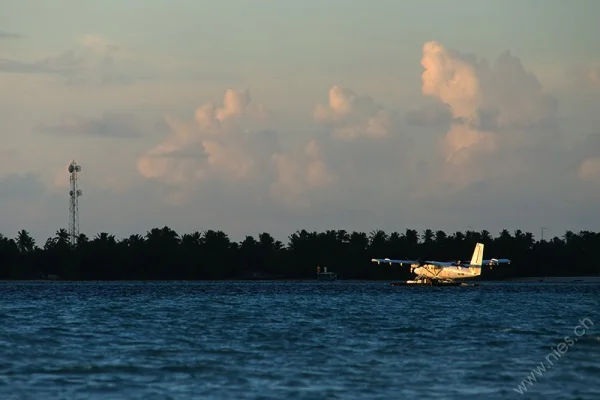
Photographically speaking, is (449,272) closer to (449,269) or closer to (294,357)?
(449,269)

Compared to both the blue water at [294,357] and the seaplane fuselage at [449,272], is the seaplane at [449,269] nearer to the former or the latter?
the seaplane fuselage at [449,272]

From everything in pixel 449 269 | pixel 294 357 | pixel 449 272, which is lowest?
pixel 294 357

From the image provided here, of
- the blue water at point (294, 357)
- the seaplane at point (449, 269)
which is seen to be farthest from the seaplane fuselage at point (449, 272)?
the blue water at point (294, 357)

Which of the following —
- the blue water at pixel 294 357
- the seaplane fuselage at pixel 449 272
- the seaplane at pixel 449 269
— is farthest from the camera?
the seaplane fuselage at pixel 449 272

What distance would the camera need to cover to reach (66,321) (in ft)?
261

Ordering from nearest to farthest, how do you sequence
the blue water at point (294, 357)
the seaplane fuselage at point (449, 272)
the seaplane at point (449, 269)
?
the blue water at point (294, 357) → the seaplane at point (449, 269) → the seaplane fuselage at point (449, 272)

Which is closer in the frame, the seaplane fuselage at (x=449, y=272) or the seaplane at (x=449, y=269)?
the seaplane at (x=449, y=269)

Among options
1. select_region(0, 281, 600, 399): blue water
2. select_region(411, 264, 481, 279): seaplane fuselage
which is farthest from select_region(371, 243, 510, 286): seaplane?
select_region(0, 281, 600, 399): blue water

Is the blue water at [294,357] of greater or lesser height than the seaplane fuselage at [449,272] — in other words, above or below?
below

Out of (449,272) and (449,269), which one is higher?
(449,269)

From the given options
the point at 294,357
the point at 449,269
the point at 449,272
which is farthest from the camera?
the point at 449,272

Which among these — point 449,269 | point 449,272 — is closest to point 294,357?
point 449,269

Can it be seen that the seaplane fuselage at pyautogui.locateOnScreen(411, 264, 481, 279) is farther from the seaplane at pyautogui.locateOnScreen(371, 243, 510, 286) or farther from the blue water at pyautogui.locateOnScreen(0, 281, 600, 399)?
the blue water at pyautogui.locateOnScreen(0, 281, 600, 399)

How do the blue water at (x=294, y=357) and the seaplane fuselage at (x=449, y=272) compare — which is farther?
the seaplane fuselage at (x=449, y=272)
